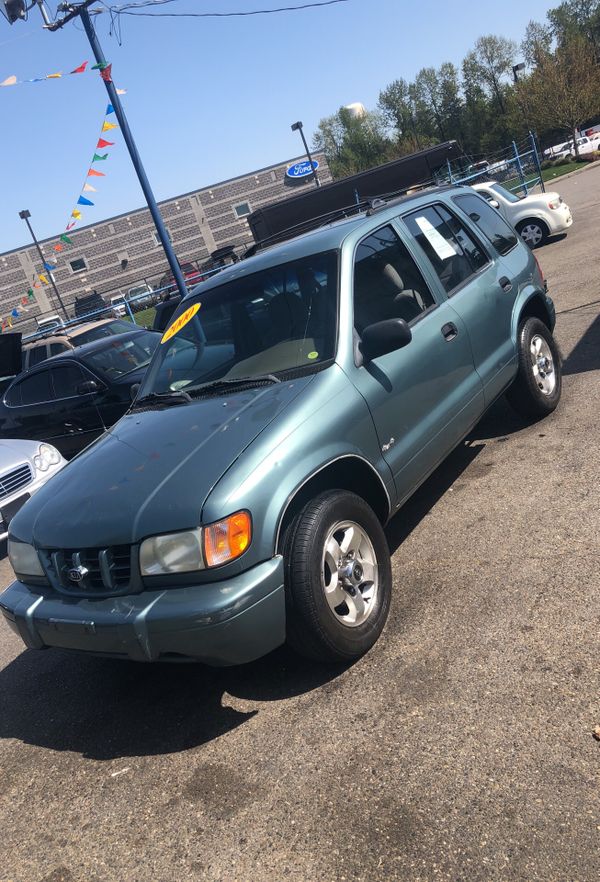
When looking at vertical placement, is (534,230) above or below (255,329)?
below

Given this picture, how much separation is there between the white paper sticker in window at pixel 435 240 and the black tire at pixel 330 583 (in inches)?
81.3

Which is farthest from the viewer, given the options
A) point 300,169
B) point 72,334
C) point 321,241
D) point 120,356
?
point 300,169

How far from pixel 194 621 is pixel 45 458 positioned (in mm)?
4825

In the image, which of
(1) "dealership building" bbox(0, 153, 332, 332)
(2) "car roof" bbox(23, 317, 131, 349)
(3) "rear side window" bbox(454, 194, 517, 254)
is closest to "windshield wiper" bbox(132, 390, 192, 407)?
(3) "rear side window" bbox(454, 194, 517, 254)

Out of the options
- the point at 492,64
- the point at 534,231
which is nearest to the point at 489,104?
the point at 492,64

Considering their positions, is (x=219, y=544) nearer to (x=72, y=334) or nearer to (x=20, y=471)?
(x=20, y=471)

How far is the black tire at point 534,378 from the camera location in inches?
208

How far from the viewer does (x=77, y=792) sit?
3049 millimetres

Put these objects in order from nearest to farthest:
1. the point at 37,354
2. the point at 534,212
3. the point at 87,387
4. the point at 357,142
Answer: the point at 87,387, the point at 37,354, the point at 534,212, the point at 357,142

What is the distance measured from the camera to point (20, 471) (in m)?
6.87

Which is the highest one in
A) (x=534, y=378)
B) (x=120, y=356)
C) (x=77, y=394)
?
(x=120, y=356)

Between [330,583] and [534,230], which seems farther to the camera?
[534,230]

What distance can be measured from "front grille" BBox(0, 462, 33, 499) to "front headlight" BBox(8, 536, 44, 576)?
3363mm

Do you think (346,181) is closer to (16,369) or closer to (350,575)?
(16,369)
